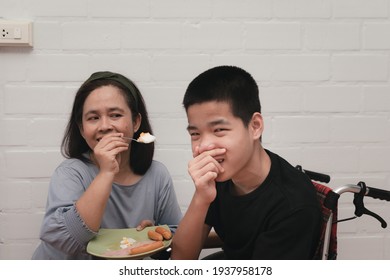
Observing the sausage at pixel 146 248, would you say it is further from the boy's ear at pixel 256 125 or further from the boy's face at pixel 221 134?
the boy's ear at pixel 256 125

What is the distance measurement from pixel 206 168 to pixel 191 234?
21 centimetres

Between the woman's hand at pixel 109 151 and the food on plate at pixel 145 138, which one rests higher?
the food on plate at pixel 145 138

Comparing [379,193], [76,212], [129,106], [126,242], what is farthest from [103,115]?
[379,193]

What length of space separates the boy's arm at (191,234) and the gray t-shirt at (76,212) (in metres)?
0.24

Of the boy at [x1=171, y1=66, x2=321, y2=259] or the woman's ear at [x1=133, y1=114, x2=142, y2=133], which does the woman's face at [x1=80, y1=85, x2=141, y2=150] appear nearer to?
the woman's ear at [x1=133, y1=114, x2=142, y2=133]

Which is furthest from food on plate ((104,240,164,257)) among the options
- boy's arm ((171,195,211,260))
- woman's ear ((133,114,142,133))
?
woman's ear ((133,114,142,133))

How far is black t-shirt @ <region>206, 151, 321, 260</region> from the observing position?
3.74 feet

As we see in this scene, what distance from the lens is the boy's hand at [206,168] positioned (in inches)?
45.9

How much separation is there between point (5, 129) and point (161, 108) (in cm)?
61

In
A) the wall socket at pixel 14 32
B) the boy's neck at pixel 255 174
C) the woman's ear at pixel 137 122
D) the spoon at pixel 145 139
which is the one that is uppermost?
the wall socket at pixel 14 32

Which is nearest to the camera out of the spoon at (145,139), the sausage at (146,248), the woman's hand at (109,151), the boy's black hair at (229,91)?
the sausage at (146,248)

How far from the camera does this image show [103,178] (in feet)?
4.39

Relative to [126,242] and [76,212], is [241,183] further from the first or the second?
[76,212]

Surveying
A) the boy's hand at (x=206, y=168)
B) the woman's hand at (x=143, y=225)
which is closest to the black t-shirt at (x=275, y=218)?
the boy's hand at (x=206, y=168)
